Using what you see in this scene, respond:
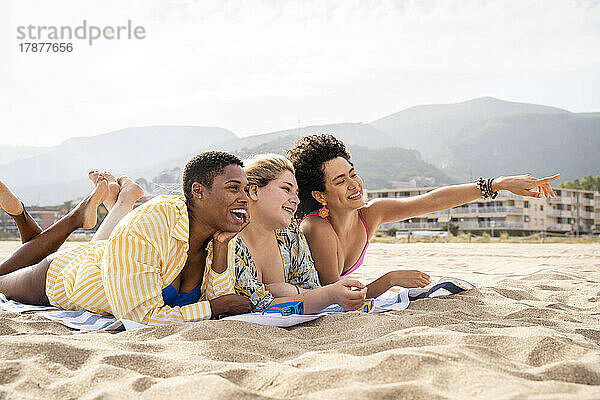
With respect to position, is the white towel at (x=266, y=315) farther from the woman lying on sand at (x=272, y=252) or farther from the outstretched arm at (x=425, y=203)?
the outstretched arm at (x=425, y=203)

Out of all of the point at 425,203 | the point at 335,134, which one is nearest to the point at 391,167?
the point at 335,134

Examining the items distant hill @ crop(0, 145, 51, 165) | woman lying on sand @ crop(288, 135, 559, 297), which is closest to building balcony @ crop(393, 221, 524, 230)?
woman lying on sand @ crop(288, 135, 559, 297)

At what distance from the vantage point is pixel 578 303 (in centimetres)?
401

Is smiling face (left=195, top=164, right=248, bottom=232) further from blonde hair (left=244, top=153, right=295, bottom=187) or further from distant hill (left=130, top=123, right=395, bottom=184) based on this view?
distant hill (left=130, top=123, right=395, bottom=184)

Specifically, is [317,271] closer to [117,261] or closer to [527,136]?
[117,261]

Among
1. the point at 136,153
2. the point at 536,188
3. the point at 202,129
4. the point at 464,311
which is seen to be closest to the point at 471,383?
the point at 464,311

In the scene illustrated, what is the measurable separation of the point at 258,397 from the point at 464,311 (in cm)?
212

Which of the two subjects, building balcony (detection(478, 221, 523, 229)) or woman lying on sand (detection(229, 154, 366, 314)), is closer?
woman lying on sand (detection(229, 154, 366, 314))

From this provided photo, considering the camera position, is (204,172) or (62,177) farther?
(62,177)

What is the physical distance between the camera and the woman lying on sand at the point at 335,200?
13.7 ft

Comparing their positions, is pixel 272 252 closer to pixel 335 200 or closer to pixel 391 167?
pixel 335 200

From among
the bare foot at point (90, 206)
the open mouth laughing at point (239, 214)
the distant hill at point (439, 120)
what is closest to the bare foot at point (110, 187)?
the bare foot at point (90, 206)

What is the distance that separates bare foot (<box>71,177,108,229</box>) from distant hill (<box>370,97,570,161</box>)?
172 meters

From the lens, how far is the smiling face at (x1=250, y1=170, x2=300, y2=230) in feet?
11.9
